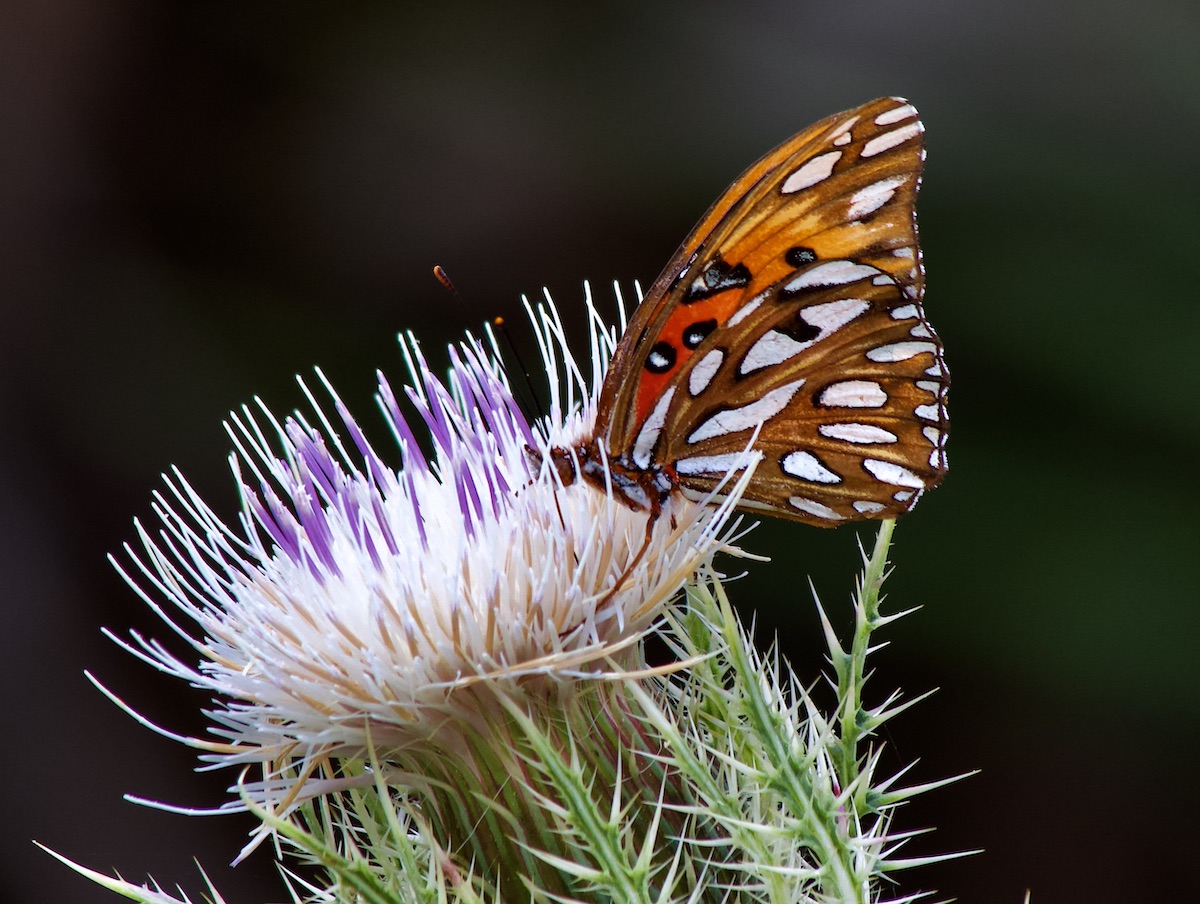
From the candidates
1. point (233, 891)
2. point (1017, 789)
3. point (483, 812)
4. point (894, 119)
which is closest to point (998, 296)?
point (1017, 789)

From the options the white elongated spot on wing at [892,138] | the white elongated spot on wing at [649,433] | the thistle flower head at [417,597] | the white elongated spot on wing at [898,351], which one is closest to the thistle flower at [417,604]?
the thistle flower head at [417,597]

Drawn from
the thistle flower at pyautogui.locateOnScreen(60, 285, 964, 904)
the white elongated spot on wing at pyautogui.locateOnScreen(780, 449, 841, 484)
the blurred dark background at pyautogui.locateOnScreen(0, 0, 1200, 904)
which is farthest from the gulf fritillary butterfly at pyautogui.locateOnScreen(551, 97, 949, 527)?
the blurred dark background at pyautogui.locateOnScreen(0, 0, 1200, 904)

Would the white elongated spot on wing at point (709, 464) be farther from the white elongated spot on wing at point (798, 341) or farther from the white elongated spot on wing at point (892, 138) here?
the white elongated spot on wing at point (892, 138)

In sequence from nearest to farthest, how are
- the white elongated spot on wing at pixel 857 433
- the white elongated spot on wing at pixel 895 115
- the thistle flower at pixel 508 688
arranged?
the thistle flower at pixel 508 688, the white elongated spot on wing at pixel 895 115, the white elongated spot on wing at pixel 857 433

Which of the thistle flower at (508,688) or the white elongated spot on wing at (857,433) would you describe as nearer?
the thistle flower at (508,688)

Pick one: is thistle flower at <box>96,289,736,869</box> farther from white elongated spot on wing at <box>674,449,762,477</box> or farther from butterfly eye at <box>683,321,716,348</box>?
butterfly eye at <box>683,321,716,348</box>

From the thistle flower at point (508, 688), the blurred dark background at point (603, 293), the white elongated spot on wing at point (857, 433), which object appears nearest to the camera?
the thistle flower at point (508, 688)

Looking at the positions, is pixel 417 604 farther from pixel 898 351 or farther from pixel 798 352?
pixel 898 351

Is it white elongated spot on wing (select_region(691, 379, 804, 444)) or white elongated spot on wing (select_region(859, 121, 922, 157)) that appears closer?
white elongated spot on wing (select_region(859, 121, 922, 157))
